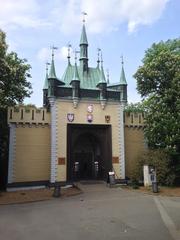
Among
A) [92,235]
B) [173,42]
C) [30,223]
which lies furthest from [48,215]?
[173,42]

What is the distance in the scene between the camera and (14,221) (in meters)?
13.5

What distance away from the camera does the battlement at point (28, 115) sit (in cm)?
2780

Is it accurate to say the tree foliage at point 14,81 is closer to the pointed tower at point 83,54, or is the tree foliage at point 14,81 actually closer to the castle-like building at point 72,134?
the castle-like building at point 72,134

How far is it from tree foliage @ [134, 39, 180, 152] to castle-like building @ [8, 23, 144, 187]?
2.31 metres

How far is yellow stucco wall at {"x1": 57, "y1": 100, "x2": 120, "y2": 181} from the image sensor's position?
27.3 metres

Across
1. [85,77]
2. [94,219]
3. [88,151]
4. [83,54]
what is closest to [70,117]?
[88,151]

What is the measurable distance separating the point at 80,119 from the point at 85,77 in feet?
17.6

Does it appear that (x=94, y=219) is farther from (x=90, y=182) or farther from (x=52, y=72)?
(x=52, y=72)

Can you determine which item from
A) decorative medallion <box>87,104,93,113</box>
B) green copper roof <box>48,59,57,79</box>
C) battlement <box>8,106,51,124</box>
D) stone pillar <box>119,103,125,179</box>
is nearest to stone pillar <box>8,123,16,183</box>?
battlement <box>8,106,51,124</box>

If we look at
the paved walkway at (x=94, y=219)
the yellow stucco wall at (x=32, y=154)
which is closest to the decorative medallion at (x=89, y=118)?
the yellow stucco wall at (x=32, y=154)

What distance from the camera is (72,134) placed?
28.8 meters

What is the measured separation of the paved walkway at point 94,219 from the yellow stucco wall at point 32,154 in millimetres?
8100

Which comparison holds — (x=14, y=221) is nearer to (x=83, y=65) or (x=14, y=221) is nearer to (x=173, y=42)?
(x=83, y=65)

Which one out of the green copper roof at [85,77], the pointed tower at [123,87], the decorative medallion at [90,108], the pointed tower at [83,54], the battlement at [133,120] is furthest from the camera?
the pointed tower at [83,54]
